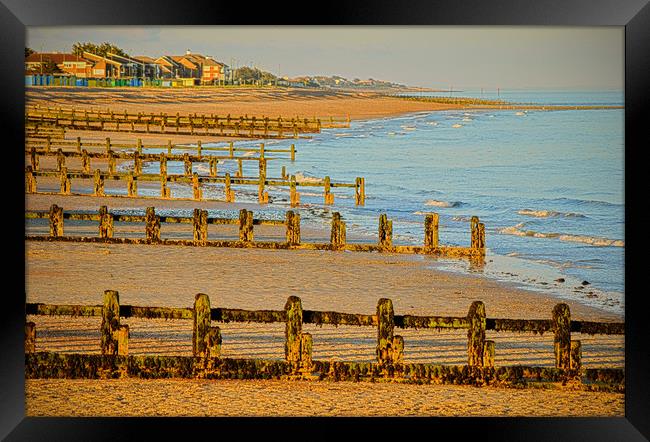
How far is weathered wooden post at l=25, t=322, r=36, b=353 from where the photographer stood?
8.02 m

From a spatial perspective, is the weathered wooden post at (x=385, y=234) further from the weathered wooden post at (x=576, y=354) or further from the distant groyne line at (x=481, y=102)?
the weathered wooden post at (x=576, y=354)

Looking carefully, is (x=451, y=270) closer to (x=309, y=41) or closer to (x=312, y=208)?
(x=312, y=208)

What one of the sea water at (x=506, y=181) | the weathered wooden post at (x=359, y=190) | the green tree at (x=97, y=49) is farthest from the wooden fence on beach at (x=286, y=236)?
the green tree at (x=97, y=49)

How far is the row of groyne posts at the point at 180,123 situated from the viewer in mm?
10688

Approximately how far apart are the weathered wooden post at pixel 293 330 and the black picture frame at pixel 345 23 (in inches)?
21.6

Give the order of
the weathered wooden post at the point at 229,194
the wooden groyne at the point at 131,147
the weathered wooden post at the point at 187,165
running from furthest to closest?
1. the weathered wooden post at the point at 187,165
2. the weathered wooden post at the point at 229,194
3. the wooden groyne at the point at 131,147

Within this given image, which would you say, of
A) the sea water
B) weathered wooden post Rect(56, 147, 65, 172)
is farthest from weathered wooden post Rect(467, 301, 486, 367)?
weathered wooden post Rect(56, 147, 65, 172)

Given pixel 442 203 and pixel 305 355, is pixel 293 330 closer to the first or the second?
pixel 305 355

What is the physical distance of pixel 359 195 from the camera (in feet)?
36.1

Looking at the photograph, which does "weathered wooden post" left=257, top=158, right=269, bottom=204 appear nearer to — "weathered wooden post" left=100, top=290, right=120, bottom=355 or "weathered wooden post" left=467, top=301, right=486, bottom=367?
"weathered wooden post" left=100, top=290, right=120, bottom=355

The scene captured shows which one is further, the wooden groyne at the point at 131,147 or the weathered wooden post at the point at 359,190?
the wooden groyne at the point at 131,147

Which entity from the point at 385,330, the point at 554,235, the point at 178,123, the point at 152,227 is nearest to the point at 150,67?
the point at 178,123

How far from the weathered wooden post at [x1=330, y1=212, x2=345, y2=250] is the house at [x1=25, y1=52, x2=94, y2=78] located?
326 cm

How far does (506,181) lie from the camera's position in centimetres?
1045
